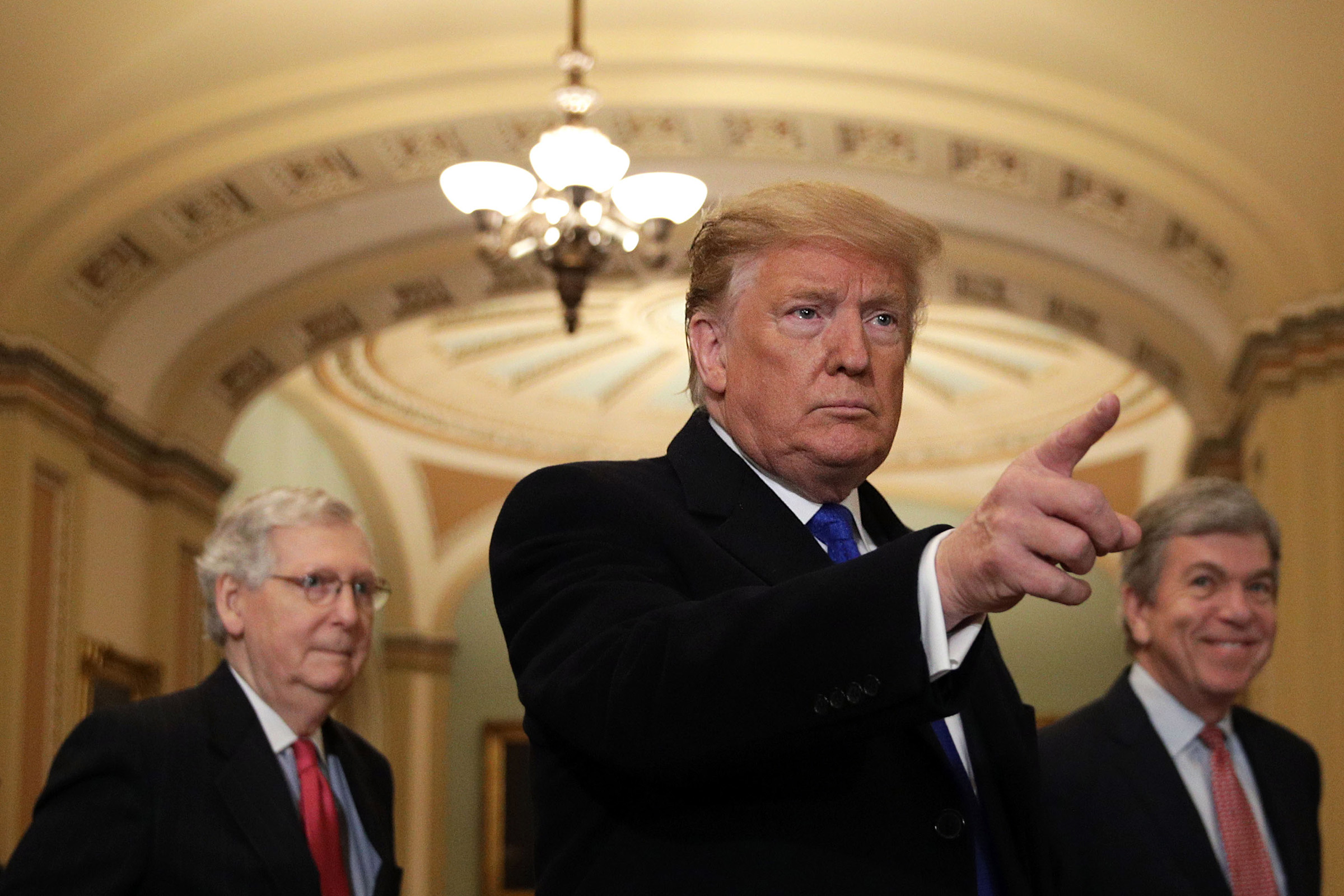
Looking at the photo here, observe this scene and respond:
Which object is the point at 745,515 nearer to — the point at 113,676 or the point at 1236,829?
the point at 1236,829

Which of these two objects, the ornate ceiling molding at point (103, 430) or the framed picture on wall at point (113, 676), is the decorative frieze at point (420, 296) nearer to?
the ornate ceiling molding at point (103, 430)

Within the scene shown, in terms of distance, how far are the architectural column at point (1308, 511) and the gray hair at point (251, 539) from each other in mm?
5966

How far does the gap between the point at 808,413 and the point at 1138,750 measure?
60.0 inches

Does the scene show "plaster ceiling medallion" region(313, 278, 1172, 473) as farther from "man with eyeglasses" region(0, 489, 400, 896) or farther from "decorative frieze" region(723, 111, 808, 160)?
"man with eyeglasses" region(0, 489, 400, 896)

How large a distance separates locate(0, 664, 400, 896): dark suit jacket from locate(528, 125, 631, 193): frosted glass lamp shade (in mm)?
4383

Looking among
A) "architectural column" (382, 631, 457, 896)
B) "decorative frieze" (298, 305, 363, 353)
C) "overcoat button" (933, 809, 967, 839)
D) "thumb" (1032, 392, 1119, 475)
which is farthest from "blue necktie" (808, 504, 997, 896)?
"architectural column" (382, 631, 457, 896)

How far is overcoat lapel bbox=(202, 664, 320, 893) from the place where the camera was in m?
2.65

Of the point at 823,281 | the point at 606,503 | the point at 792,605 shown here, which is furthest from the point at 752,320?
the point at 792,605

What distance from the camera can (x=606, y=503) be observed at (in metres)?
1.66

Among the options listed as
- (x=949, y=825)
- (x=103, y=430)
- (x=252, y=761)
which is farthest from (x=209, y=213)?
(x=949, y=825)

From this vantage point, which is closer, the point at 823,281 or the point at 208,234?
the point at 823,281

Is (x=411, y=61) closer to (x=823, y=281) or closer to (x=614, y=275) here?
(x=614, y=275)

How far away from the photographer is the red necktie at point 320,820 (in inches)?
109

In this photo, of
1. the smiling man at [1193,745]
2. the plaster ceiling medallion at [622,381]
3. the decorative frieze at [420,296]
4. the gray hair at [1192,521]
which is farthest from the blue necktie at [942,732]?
the plaster ceiling medallion at [622,381]
